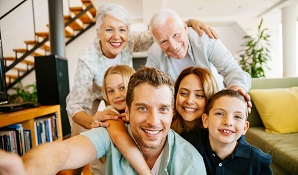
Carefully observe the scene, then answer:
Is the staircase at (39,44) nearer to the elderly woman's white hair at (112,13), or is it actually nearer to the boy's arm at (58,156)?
the elderly woman's white hair at (112,13)

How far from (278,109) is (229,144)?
4.07 ft

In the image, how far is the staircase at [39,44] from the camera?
588 centimetres

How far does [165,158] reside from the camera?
121cm

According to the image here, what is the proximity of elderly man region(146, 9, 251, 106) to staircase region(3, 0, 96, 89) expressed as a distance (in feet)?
14.7

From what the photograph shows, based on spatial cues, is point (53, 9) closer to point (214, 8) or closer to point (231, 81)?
point (231, 81)

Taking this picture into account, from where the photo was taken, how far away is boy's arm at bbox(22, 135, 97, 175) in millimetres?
776

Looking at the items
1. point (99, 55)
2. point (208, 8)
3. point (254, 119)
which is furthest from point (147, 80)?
point (208, 8)

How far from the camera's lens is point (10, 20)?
6172 mm

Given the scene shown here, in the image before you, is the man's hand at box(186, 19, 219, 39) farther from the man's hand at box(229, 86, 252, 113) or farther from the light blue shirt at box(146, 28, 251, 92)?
the man's hand at box(229, 86, 252, 113)

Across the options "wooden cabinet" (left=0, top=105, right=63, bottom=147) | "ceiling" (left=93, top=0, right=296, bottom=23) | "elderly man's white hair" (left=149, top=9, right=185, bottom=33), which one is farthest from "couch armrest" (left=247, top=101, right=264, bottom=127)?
"ceiling" (left=93, top=0, right=296, bottom=23)

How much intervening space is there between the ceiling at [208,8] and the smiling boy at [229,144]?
13.8 ft

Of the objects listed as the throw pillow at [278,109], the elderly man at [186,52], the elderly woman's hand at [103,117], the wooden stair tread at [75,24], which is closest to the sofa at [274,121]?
the throw pillow at [278,109]

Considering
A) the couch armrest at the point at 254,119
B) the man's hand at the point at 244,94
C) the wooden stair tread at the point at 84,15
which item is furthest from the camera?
the wooden stair tread at the point at 84,15

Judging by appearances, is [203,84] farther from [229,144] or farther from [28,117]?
[28,117]
